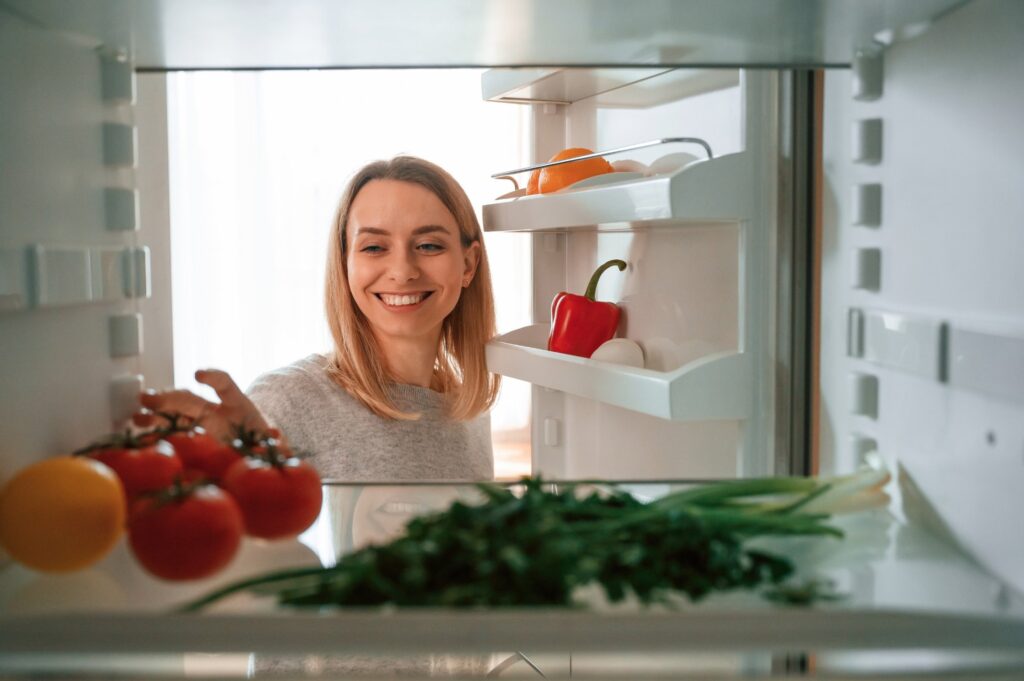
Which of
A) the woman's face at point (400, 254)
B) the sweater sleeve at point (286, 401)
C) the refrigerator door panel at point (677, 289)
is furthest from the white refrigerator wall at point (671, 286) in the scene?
the sweater sleeve at point (286, 401)

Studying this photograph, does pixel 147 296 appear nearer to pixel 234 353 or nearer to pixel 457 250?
pixel 457 250

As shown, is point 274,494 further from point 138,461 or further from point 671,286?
point 671,286

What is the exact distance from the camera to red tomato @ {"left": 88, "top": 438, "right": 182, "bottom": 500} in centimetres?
58

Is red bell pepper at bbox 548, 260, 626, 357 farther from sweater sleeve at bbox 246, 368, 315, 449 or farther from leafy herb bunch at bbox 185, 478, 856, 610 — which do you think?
leafy herb bunch at bbox 185, 478, 856, 610

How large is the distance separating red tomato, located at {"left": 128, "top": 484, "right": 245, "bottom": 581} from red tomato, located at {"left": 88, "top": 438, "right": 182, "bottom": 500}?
0.23 feet

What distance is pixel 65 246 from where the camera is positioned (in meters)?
0.67

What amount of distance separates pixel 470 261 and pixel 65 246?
1123mm

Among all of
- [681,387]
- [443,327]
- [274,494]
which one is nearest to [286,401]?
[443,327]

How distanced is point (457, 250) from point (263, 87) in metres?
1.37

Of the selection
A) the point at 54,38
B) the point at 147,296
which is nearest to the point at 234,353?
the point at 147,296

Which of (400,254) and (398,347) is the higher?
(400,254)

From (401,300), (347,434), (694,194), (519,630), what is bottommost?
(347,434)

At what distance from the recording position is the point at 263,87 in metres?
2.77

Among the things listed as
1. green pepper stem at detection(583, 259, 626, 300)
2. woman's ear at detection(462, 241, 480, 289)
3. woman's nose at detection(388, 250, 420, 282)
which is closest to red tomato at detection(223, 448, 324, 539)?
green pepper stem at detection(583, 259, 626, 300)
